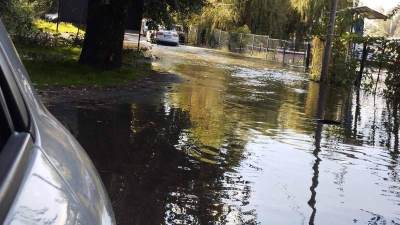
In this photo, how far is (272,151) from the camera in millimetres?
8586

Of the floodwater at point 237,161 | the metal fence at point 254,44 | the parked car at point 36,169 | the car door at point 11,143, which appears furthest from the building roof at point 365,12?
the car door at point 11,143

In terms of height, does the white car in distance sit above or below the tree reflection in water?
above

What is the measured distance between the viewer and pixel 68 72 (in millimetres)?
14477

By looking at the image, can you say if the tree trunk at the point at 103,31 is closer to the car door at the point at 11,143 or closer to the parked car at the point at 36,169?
the parked car at the point at 36,169

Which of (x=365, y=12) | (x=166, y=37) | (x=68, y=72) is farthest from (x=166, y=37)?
(x=68, y=72)

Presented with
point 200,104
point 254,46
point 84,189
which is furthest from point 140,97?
point 254,46

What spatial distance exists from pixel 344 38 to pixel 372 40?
1.27m

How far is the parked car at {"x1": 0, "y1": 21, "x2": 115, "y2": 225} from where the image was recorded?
5.34ft

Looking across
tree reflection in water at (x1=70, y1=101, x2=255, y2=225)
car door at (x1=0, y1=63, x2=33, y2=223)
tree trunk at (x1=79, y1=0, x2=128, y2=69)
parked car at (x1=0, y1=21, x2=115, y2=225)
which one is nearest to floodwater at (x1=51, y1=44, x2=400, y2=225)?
tree reflection in water at (x1=70, y1=101, x2=255, y2=225)

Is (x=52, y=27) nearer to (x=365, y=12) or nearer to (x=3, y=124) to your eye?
(x=365, y=12)

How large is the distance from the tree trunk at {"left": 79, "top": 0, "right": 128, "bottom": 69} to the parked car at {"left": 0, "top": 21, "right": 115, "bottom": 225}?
13299mm

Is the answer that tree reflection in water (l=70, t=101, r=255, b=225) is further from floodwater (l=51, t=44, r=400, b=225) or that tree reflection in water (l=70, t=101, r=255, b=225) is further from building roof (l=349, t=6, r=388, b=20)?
building roof (l=349, t=6, r=388, b=20)

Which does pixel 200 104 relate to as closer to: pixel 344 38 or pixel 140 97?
pixel 140 97

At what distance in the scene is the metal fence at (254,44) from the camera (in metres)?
40.8
